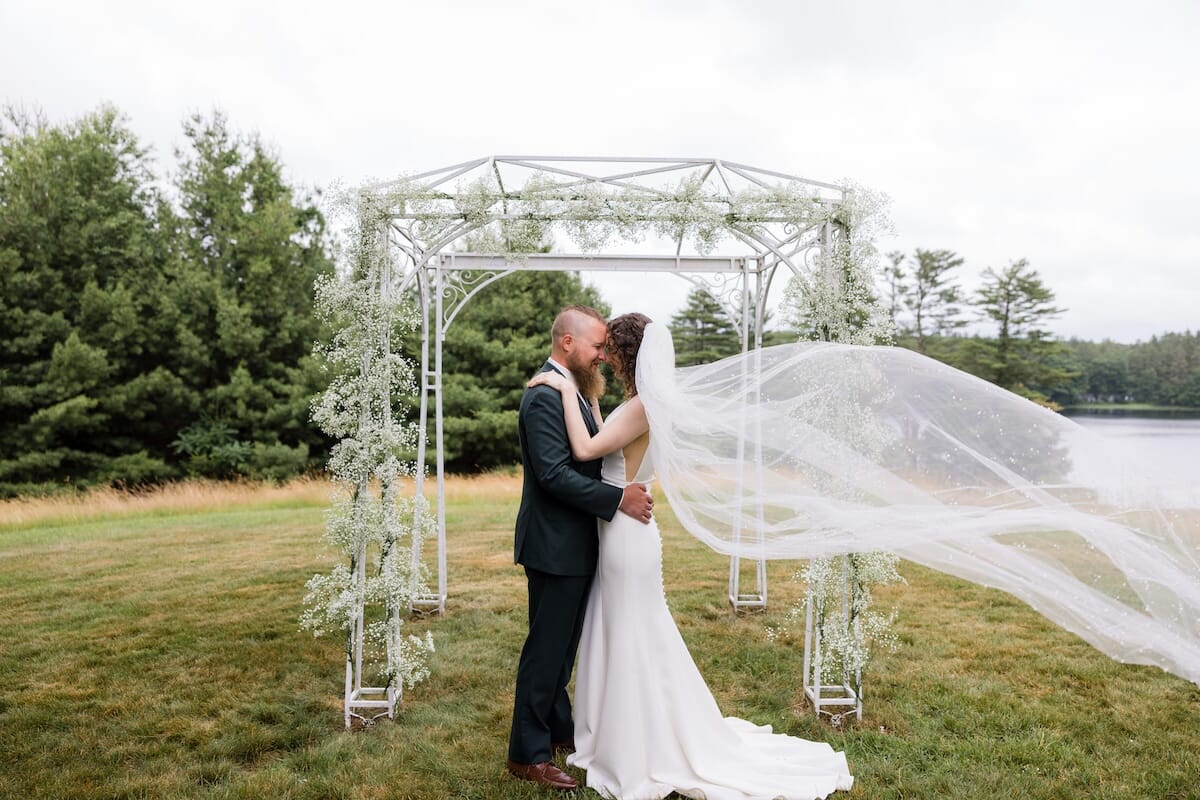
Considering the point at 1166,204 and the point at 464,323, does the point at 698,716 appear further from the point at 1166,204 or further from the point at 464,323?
the point at 1166,204

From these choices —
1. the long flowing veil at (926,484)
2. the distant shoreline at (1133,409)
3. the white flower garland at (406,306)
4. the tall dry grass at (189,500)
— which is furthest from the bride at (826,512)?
the distant shoreline at (1133,409)

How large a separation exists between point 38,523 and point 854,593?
491 inches

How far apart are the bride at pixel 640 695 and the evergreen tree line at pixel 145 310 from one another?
1785 cm

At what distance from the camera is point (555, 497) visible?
349cm

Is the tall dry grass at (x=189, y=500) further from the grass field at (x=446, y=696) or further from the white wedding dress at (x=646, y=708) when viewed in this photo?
the white wedding dress at (x=646, y=708)

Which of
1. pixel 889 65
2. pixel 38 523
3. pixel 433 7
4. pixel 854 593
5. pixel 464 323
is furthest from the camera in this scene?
pixel 464 323

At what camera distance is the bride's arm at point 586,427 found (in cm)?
337

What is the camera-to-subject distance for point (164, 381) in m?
19.1

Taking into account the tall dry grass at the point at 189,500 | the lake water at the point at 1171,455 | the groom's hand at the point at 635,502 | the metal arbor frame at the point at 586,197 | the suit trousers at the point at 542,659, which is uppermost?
the metal arbor frame at the point at 586,197

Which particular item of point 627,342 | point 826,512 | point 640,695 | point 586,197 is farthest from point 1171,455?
point 586,197

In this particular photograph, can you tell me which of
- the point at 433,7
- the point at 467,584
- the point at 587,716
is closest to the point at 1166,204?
the point at 433,7

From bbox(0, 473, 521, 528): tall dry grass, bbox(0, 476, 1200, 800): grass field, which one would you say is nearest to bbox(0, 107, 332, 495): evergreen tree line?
bbox(0, 473, 521, 528): tall dry grass

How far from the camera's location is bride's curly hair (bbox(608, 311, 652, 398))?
→ 3604mm

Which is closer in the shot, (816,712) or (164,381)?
(816,712)
